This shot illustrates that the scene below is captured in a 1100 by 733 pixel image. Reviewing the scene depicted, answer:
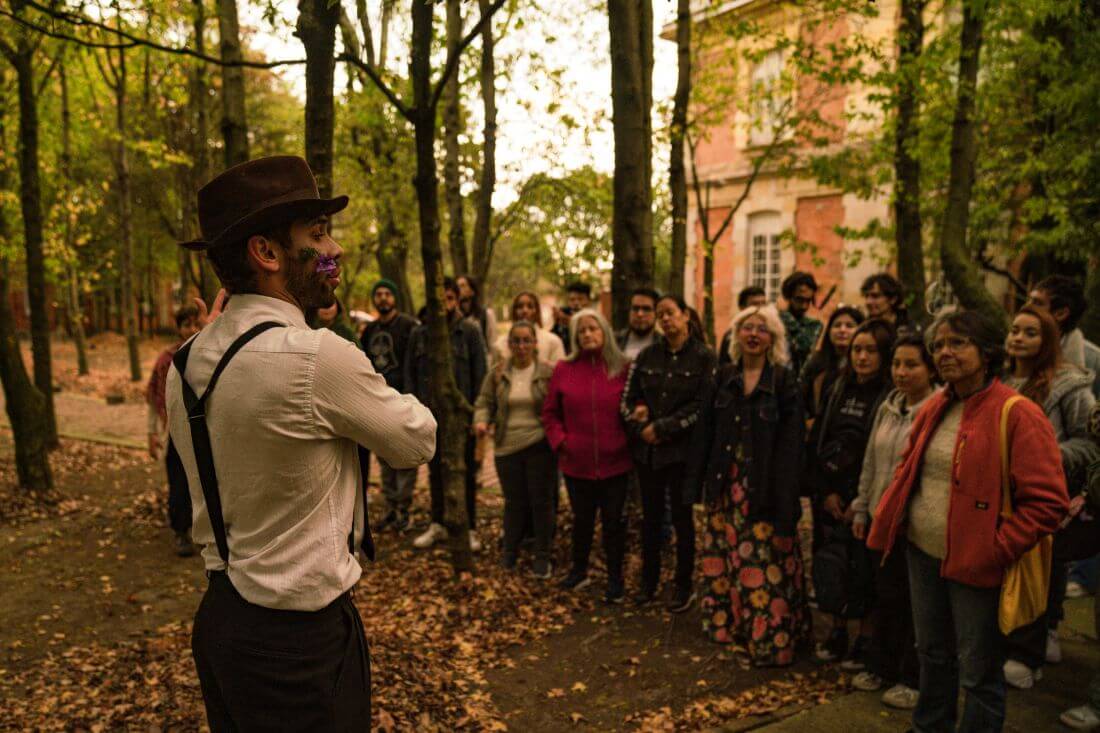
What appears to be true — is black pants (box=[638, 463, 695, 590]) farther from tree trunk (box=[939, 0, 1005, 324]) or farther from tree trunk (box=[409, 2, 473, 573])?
tree trunk (box=[939, 0, 1005, 324])

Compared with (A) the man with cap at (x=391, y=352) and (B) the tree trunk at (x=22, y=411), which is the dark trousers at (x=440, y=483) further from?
(B) the tree trunk at (x=22, y=411)

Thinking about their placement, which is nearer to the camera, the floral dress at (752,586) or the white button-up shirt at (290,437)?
the white button-up shirt at (290,437)

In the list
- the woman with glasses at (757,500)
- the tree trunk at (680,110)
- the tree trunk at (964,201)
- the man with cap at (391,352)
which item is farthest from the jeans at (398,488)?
the tree trunk at (964,201)

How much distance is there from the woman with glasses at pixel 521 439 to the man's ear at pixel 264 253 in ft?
15.1

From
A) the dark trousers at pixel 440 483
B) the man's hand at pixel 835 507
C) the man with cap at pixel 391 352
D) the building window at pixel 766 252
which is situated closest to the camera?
the man's hand at pixel 835 507

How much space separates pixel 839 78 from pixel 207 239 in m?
10.9

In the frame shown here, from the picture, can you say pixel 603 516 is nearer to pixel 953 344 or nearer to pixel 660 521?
pixel 660 521

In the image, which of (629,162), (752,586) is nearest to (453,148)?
(629,162)

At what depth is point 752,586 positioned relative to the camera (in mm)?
5199

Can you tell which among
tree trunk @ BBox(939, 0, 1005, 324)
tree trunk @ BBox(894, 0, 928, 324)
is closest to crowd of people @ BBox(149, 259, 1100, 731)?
tree trunk @ BBox(939, 0, 1005, 324)

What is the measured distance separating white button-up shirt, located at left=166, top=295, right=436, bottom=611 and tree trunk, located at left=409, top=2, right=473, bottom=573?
145 inches

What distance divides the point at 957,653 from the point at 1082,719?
3.74ft

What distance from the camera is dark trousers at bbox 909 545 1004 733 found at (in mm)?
3510

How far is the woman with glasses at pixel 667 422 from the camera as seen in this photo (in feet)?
19.1
